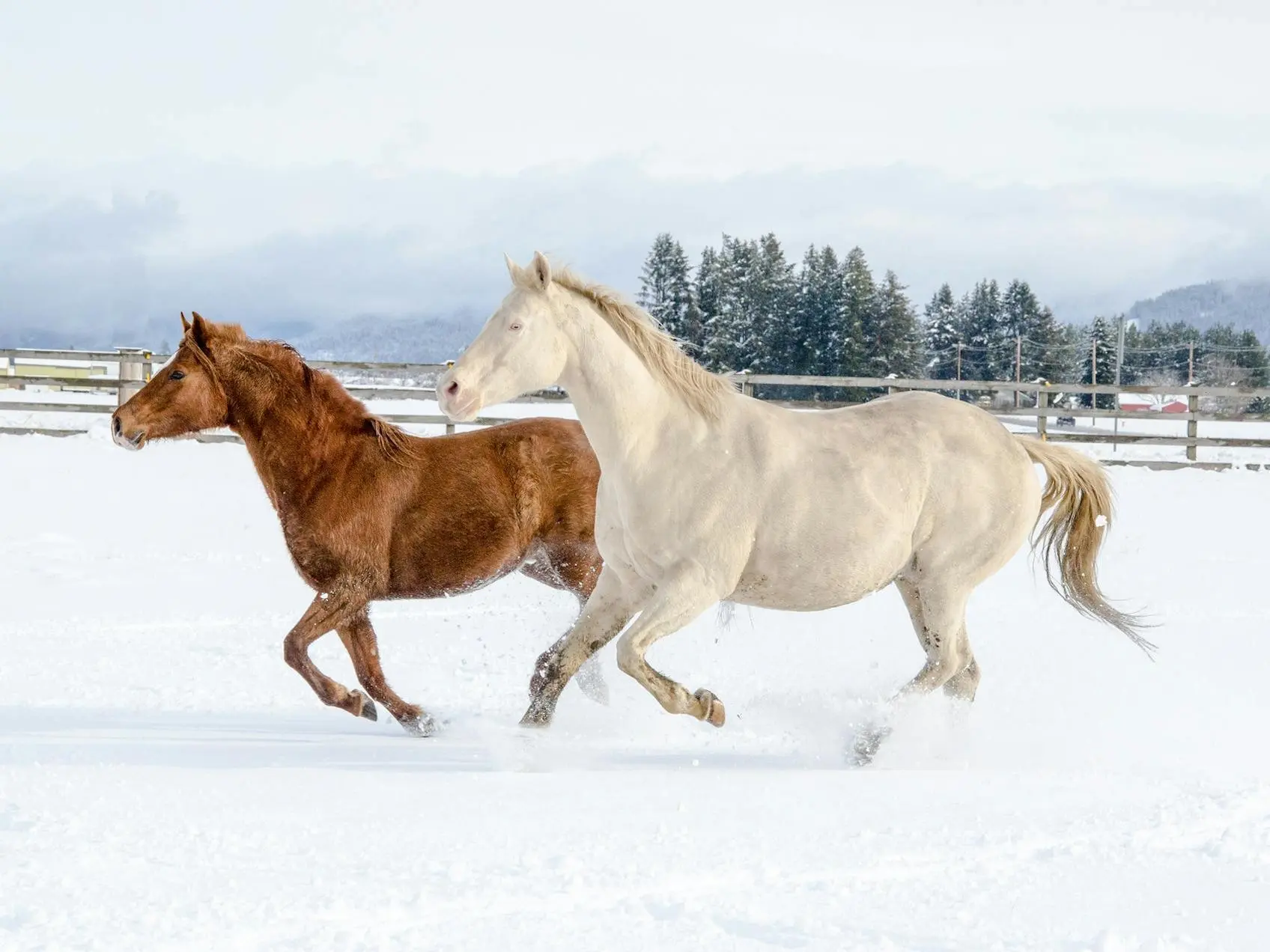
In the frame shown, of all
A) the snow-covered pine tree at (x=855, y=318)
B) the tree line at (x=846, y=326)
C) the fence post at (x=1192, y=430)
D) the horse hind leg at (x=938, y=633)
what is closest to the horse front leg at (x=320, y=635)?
the horse hind leg at (x=938, y=633)

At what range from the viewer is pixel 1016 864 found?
3.19m

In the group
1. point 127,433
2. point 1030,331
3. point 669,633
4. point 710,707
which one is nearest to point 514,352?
point 669,633

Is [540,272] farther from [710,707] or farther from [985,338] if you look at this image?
[985,338]

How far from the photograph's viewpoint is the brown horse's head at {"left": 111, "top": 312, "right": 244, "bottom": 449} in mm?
5219

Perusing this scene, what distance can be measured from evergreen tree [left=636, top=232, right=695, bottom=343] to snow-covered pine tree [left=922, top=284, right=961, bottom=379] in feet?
41.3

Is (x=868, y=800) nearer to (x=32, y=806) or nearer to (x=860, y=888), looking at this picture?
(x=860, y=888)

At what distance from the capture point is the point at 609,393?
452 centimetres

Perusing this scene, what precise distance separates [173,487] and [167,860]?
11.1 meters

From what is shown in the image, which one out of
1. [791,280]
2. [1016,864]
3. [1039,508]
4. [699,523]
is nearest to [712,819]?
[1016,864]

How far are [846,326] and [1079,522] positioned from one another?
4477cm

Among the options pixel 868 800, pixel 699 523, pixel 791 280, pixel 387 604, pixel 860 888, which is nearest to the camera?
pixel 860 888

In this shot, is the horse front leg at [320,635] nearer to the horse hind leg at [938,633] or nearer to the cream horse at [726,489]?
the cream horse at [726,489]

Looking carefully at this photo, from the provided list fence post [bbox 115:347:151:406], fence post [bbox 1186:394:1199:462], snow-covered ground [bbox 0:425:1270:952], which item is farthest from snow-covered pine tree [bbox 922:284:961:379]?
snow-covered ground [bbox 0:425:1270:952]

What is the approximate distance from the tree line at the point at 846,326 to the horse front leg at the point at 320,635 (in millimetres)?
37533
